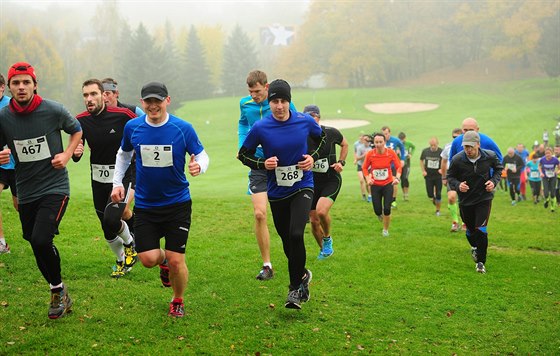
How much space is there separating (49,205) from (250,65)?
8625 centimetres

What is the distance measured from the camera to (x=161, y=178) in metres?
6.89

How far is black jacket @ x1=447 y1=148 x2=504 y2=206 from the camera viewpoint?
10414 mm

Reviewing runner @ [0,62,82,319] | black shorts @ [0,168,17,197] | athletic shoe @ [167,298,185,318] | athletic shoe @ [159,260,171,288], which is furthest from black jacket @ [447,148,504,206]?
black shorts @ [0,168,17,197]

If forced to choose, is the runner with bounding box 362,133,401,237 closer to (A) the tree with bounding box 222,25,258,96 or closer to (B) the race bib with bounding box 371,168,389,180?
(B) the race bib with bounding box 371,168,389,180

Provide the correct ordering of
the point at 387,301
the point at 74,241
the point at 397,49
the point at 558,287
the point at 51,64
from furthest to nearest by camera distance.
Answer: the point at 397,49, the point at 51,64, the point at 74,241, the point at 558,287, the point at 387,301

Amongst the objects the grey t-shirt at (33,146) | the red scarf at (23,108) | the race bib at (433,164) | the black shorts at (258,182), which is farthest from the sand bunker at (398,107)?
the red scarf at (23,108)

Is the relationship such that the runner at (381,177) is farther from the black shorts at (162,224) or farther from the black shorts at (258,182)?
the black shorts at (162,224)

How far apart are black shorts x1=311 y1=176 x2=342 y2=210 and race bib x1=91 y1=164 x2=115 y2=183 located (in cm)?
345

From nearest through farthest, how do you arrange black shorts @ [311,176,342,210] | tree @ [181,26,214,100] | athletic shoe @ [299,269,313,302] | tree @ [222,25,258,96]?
athletic shoe @ [299,269,313,302] → black shorts @ [311,176,342,210] → tree @ [181,26,214,100] → tree @ [222,25,258,96]

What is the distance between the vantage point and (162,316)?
721 cm

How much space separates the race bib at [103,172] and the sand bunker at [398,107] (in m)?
53.2

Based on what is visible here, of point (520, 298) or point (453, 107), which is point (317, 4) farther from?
point (520, 298)

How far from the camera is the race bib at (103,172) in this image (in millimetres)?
8453

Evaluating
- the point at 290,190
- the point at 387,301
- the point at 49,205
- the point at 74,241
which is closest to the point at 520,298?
the point at 387,301
